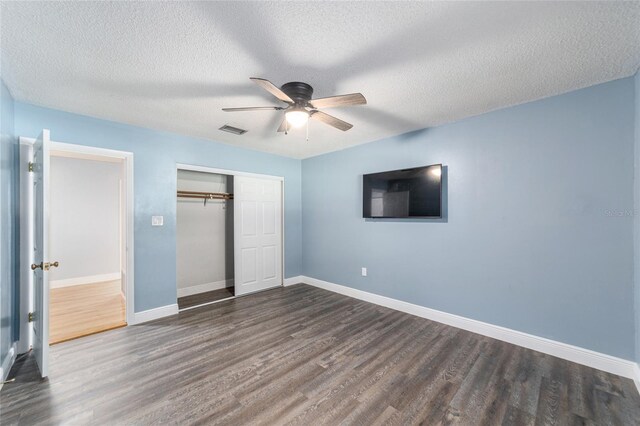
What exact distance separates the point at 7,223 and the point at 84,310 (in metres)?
2.01

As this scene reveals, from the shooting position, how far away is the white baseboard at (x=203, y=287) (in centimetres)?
452

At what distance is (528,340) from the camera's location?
269 centimetres

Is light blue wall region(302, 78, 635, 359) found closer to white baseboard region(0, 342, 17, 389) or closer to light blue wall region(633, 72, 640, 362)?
light blue wall region(633, 72, 640, 362)

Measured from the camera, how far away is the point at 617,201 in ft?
7.49

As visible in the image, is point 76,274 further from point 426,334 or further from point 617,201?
point 617,201

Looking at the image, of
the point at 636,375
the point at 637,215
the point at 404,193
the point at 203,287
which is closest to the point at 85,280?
the point at 203,287

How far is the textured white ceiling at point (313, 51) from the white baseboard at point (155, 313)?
2.52 m

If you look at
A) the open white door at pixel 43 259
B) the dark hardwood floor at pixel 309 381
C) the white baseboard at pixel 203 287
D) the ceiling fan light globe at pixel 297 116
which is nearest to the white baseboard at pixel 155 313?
the dark hardwood floor at pixel 309 381

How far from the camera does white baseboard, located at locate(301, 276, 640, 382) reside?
224 cm

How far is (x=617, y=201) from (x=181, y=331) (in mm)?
4640

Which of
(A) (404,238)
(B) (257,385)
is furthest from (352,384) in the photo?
(A) (404,238)

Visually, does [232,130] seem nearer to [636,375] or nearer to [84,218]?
[84,218]

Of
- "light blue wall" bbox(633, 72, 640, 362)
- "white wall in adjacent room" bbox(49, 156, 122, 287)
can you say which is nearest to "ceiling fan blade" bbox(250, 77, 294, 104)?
"light blue wall" bbox(633, 72, 640, 362)

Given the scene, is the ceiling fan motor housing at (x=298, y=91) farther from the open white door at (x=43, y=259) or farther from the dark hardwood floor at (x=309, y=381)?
the dark hardwood floor at (x=309, y=381)
